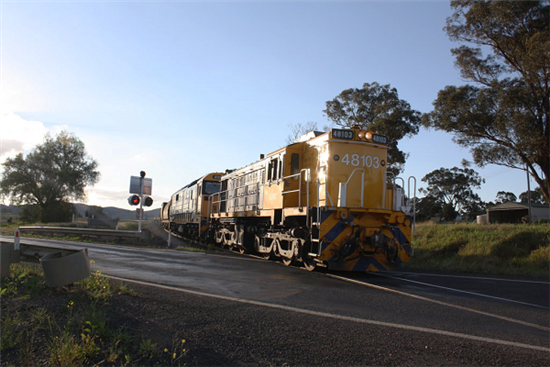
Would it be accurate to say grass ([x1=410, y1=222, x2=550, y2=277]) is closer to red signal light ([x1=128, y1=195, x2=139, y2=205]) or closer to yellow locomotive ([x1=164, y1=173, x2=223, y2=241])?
yellow locomotive ([x1=164, y1=173, x2=223, y2=241])

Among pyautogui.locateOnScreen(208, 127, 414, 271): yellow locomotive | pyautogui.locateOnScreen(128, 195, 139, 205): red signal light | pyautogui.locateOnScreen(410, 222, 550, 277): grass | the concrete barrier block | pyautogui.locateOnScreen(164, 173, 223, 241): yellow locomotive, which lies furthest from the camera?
pyautogui.locateOnScreen(164, 173, 223, 241): yellow locomotive

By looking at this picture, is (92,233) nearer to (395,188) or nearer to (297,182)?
(297,182)

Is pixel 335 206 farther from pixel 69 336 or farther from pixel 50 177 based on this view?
pixel 50 177

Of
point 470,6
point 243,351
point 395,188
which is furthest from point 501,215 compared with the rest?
point 243,351

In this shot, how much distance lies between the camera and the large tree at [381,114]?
29.2m

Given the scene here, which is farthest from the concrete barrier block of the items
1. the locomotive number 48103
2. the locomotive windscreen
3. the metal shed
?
the metal shed

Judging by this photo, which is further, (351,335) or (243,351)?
(351,335)

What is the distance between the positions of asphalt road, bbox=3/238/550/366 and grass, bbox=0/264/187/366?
6.61 ft

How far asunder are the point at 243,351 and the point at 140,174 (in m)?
18.7

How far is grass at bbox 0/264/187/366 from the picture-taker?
3807 millimetres

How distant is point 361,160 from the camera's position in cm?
1105

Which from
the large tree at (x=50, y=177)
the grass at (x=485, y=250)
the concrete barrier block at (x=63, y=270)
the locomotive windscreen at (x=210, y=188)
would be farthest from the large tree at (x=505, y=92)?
the large tree at (x=50, y=177)

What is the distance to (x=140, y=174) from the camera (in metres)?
21.5

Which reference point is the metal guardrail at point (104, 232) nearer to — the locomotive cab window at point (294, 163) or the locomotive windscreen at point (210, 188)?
the locomotive windscreen at point (210, 188)
